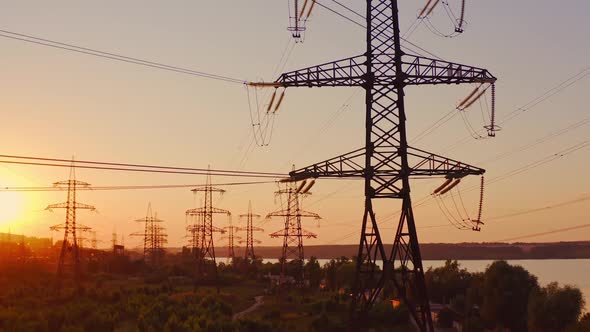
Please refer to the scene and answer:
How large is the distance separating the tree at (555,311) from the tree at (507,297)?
6167 mm

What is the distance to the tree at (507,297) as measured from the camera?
259ft

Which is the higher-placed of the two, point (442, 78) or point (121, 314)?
point (442, 78)

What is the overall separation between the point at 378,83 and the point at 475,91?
5004mm

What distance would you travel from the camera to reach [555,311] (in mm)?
68812

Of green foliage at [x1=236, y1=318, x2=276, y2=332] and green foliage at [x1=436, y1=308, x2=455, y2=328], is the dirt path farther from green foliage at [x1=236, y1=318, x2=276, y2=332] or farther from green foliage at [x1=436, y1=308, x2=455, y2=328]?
green foliage at [x1=436, y1=308, x2=455, y2=328]

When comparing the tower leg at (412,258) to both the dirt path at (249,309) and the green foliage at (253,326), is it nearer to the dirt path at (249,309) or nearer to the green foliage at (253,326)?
the green foliage at (253,326)

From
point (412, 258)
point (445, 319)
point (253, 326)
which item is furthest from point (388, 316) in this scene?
point (412, 258)

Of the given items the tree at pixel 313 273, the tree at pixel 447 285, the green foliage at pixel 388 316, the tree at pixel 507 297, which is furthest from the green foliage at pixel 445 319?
the tree at pixel 313 273

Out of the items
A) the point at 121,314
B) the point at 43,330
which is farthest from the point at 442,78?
the point at 121,314

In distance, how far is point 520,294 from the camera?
80.5m

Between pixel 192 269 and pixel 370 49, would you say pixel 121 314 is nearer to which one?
pixel 370 49

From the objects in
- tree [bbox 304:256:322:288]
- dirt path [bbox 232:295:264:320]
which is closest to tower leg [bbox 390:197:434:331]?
dirt path [bbox 232:295:264:320]

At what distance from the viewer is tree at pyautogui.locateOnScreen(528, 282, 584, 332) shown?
6862 centimetres

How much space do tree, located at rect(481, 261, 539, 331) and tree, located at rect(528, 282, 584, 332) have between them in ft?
20.2
